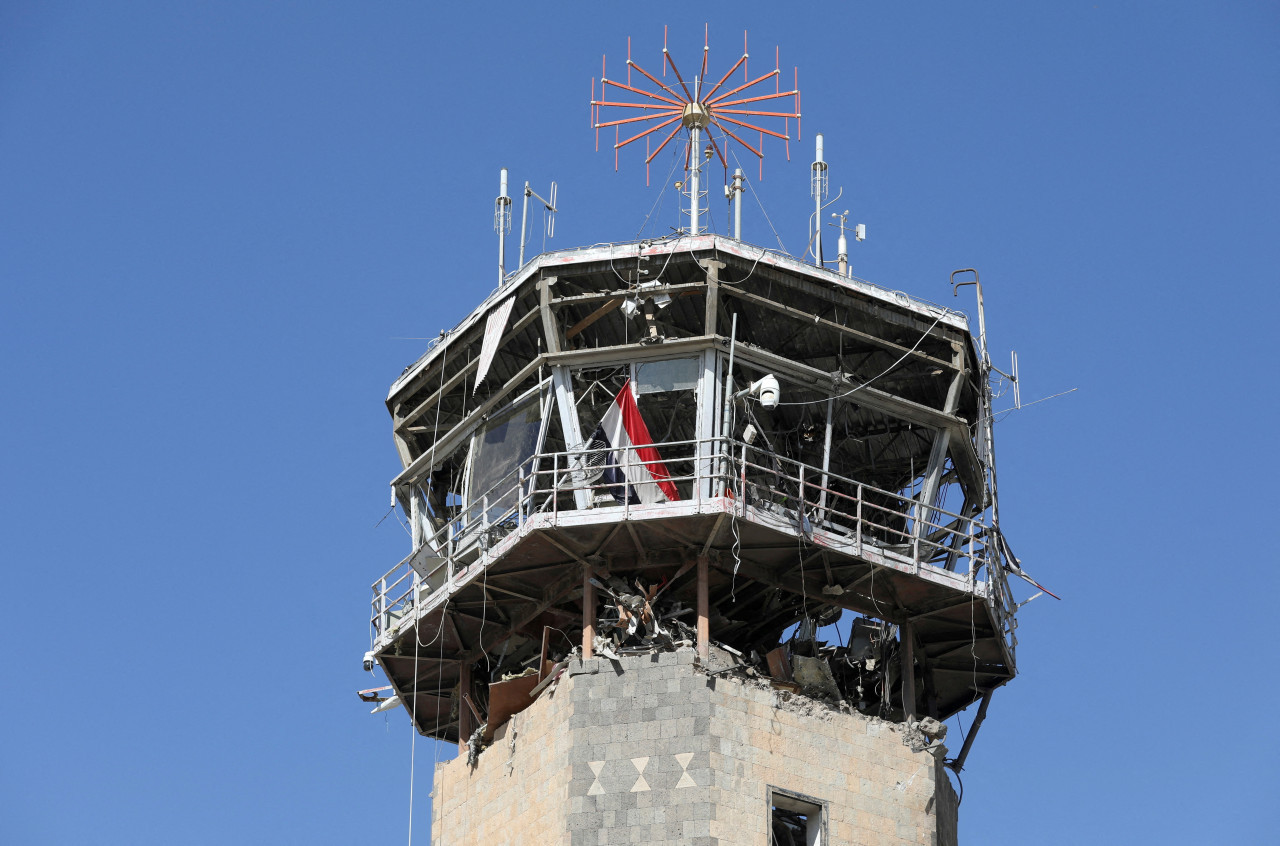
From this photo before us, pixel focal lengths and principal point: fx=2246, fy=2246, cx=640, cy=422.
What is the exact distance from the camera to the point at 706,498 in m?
46.1

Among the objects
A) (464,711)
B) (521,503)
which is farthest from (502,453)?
(464,711)

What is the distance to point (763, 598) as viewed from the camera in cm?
4953

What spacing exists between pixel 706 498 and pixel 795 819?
6735 millimetres

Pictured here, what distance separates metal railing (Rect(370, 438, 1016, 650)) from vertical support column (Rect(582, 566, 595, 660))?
1.50 m

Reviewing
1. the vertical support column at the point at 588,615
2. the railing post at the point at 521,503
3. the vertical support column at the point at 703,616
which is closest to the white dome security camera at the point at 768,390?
the vertical support column at the point at 703,616

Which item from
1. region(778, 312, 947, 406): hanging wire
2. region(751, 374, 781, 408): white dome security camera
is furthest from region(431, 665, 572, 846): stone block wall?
region(778, 312, 947, 406): hanging wire

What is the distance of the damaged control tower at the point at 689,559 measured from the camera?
44781 mm

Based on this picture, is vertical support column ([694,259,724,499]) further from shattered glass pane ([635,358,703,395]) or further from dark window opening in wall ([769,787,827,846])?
dark window opening in wall ([769,787,827,846])

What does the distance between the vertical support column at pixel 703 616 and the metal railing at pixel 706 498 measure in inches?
59.1

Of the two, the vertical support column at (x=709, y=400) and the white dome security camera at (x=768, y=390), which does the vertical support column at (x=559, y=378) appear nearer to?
the vertical support column at (x=709, y=400)

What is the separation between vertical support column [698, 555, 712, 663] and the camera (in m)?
45.4

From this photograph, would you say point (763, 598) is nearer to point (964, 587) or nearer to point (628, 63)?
point (964, 587)

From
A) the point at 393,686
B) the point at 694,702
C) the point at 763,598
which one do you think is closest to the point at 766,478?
the point at 763,598

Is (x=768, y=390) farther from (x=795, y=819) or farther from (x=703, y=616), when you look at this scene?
(x=795, y=819)
